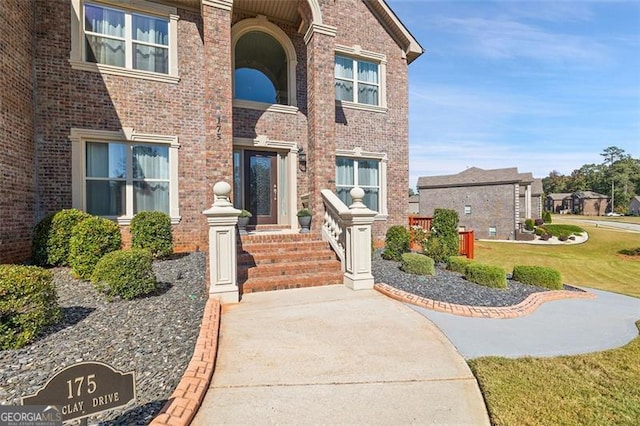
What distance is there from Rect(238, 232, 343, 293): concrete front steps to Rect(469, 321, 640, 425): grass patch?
3363 millimetres

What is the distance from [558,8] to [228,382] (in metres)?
12.0

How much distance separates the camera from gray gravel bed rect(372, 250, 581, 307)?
216 inches

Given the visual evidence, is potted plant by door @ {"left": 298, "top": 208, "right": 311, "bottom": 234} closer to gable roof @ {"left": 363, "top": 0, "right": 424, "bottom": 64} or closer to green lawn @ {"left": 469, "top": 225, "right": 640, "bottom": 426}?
green lawn @ {"left": 469, "top": 225, "right": 640, "bottom": 426}

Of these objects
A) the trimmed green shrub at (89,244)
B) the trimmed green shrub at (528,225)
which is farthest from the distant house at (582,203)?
the trimmed green shrub at (89,244)

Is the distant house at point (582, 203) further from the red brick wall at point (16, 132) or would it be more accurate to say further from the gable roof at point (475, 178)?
the red brick wall at point (16, 132)

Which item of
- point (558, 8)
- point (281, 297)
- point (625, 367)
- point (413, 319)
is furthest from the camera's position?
point (558, 8)

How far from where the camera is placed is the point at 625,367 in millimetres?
3299

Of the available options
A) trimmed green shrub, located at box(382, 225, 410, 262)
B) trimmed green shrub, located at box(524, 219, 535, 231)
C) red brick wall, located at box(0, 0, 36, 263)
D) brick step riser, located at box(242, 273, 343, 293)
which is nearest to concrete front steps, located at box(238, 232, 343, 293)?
brick step riser, located at box(242, 273, 343, 293)

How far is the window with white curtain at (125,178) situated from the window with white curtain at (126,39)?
215cm

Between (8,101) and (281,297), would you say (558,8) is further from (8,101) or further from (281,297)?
(8,101)

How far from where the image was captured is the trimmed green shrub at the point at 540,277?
6.82m

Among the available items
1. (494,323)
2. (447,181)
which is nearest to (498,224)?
(447,181)

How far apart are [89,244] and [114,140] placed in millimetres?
3133

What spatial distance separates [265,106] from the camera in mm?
9195
